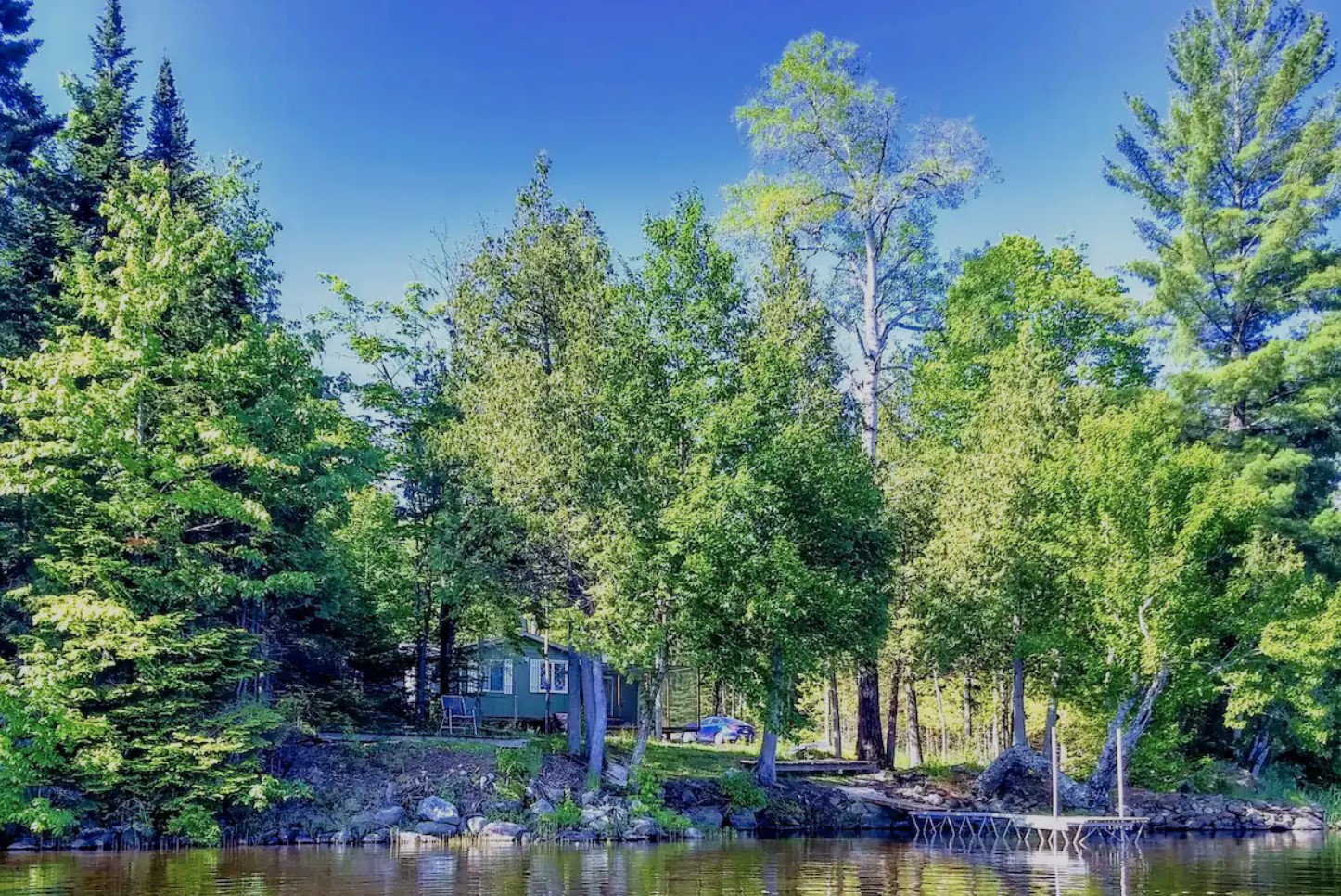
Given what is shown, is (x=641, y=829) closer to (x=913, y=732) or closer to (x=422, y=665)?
(x=422, y=665)

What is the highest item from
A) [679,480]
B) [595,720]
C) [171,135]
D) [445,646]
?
[171,135]

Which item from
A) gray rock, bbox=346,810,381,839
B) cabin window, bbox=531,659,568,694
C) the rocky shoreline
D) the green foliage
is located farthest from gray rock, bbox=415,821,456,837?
cabin window, bbox=531,659,568,694

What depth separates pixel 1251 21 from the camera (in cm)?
2944

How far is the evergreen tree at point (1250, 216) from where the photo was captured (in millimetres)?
27750

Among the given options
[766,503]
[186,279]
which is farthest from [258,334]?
[766,503]

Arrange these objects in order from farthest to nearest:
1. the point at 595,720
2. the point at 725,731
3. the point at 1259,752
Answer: the point at 725,731 → the point at 1259,752 → the point at 595,720

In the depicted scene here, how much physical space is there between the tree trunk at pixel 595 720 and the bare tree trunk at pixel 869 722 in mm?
8208

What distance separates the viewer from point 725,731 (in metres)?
40.8

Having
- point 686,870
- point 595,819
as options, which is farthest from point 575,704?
point 686,870

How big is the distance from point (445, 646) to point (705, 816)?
11103 mm

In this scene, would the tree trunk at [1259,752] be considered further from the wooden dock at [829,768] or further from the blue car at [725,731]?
the blue car at [725,731]

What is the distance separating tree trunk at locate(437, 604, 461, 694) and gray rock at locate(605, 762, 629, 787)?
7.18 metres

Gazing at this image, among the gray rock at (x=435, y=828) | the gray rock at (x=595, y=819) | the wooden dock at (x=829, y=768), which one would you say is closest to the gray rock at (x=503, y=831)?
the gray rock at (x=435, y=828)

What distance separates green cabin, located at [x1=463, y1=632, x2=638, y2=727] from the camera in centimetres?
3319
